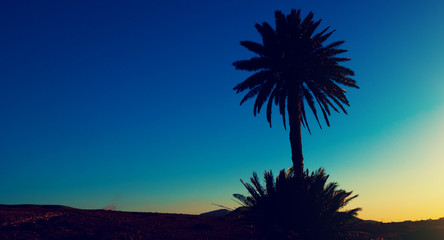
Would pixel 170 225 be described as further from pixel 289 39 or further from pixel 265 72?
pixel 289 39

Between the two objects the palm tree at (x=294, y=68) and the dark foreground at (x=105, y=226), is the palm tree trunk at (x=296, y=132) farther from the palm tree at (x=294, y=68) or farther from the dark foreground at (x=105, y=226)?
the dark foreground at (x=105, y=226)

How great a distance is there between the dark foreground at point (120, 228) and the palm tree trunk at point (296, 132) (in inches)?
170

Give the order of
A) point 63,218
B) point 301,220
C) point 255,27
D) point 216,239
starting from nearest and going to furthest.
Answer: point 301,220, point 216,239, point 63,218, point 255,27

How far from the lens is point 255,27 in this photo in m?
20.4

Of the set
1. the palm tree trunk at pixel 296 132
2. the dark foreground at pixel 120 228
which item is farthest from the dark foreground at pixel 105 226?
the palm tree trunk at pixel 296 132

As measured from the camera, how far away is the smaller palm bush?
482 inches

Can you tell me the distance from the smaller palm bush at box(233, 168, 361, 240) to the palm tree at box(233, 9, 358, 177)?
6.19 metres

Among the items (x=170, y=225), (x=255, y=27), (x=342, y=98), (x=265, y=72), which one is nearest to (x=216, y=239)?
(x=170, y=225)

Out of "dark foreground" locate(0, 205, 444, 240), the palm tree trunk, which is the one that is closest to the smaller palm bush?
"dark foreground" locate(0, 205, 444, 240)

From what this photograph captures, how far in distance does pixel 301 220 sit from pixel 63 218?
14.3 metres

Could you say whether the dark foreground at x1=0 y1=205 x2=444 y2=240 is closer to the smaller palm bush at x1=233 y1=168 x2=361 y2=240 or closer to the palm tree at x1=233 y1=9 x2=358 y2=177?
the smaller palm bush at x1=233 y1=168 x2=361 y2=240

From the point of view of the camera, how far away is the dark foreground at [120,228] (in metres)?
16.2

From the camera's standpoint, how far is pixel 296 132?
18.4 meters

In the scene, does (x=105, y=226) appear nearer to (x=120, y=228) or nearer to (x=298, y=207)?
(x=120, y=228)
